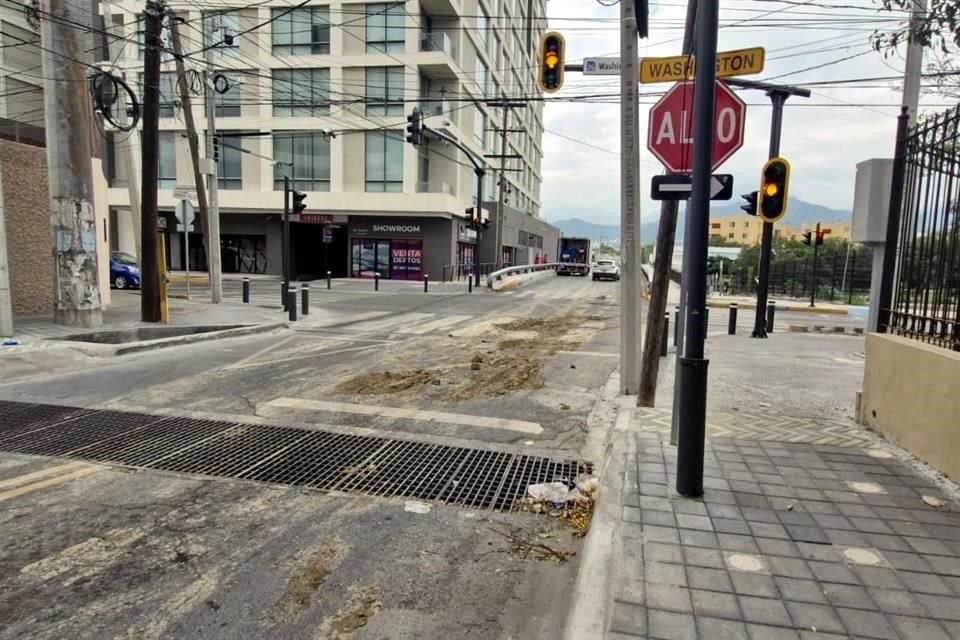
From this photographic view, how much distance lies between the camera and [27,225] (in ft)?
44.6

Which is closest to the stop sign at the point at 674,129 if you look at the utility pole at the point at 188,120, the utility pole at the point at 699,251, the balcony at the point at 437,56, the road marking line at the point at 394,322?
the utility pole at the point at 699,251

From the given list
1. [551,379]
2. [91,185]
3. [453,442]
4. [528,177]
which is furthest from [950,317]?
[528,177]

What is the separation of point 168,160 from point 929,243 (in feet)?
132

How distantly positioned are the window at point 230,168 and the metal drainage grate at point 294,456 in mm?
32031

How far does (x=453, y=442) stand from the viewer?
5.96 meters

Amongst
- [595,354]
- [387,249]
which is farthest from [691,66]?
[387,249]

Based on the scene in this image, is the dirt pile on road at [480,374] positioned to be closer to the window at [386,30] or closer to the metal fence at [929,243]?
the metal fence at [929,243]

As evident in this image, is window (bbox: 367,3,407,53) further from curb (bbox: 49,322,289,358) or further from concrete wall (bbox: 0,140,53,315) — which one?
curb (bbox: 49,322,289,358)

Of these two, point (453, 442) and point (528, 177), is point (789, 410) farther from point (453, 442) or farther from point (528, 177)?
point (528, 177)

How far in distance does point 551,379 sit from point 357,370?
3.09 metres

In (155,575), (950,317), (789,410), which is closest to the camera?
(155,575)

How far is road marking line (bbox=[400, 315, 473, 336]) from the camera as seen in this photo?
48.2ft

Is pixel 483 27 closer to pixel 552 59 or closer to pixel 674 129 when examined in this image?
pixel 552 59

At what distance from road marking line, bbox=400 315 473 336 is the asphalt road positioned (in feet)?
21.7
